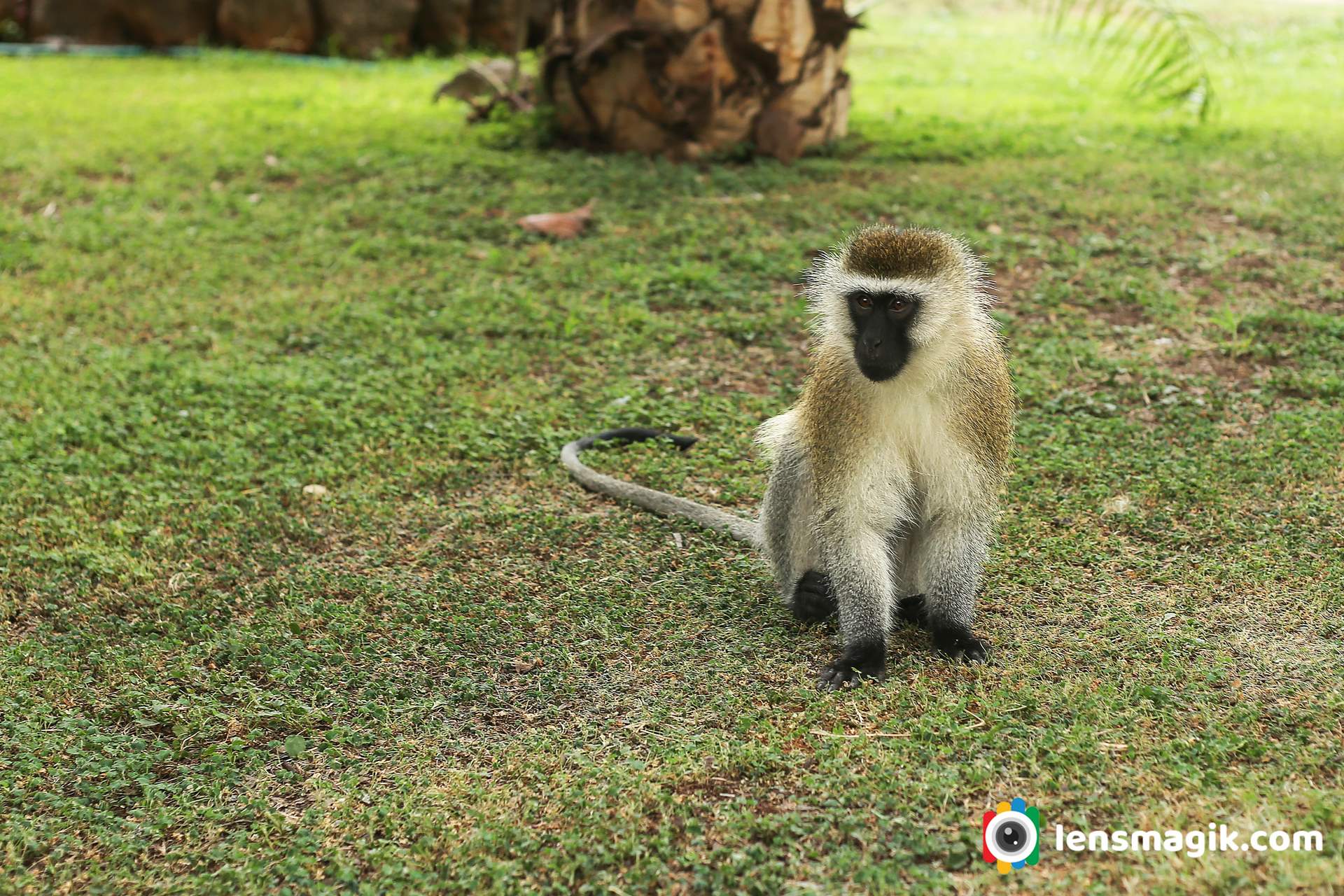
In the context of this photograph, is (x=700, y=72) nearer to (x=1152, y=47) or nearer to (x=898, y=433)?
(x=898, y=433)

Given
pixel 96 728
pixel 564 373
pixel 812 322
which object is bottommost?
pixel 96 728

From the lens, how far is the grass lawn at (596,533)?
3121mm

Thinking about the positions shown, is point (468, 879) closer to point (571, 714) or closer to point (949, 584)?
point (571, 714)

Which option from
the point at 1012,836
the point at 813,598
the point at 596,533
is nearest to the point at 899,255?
the point at 813,598

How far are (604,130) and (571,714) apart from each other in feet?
21.0

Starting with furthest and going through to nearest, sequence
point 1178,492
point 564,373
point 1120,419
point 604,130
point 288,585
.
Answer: point 604,130 → point 564,373 → point 1120,419 → point 1178,492 → point 288,585

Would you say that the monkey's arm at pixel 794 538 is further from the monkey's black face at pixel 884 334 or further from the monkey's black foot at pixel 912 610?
the monkey's black face at pixel 884 334

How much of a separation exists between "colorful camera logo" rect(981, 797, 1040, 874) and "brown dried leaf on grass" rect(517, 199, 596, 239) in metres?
5.41

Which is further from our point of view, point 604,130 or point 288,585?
point 604,130

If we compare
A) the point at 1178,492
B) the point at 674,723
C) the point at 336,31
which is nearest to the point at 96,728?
the point at 674,723

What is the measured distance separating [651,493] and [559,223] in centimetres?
343

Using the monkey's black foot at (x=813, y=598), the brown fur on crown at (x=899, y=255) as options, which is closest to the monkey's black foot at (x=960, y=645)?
the monkey's black foot at (x=813, y=598)

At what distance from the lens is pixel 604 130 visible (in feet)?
30.4

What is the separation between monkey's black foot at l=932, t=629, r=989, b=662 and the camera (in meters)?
3.79
